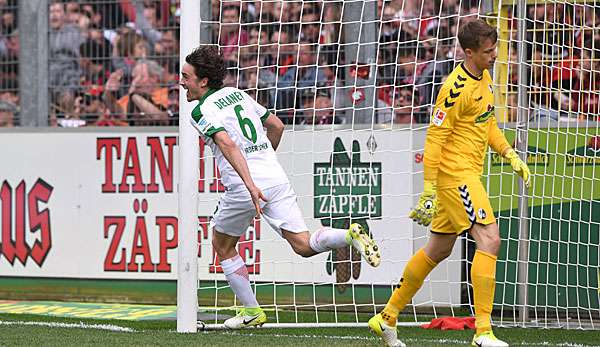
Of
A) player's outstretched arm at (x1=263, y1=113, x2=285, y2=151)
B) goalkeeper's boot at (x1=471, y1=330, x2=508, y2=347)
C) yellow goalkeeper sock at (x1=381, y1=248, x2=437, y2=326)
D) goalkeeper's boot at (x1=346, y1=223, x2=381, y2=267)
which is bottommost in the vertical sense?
goalkeeper's boot at (x1=471, y1=330, x2=508, y2=347)

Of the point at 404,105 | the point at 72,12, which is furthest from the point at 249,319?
the point at 72,12

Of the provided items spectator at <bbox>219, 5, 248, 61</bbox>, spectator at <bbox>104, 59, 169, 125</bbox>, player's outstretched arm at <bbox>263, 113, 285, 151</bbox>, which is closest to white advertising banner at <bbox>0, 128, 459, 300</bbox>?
spectator at <bbox>104, 59, 169, 125</bbox>

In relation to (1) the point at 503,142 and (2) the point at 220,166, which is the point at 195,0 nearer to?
(2) the point at 220,166

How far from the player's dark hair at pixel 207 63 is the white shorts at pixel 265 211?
2.54ft

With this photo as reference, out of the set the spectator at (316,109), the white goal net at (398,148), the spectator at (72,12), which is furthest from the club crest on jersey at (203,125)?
the spectator at (72,12)

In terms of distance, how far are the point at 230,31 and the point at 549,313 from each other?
12.1 ft

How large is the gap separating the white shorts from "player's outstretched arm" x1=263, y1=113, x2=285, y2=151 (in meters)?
0.45

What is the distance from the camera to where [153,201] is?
450 inches

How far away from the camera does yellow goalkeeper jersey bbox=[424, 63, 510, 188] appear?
7.49 m

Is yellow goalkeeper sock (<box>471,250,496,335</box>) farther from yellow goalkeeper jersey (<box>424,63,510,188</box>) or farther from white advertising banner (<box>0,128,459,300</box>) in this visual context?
A: white advertising banner (<box>0,128,459,300</box>)

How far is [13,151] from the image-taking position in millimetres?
11852

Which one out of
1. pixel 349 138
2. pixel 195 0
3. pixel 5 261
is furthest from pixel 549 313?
pixel 5 261

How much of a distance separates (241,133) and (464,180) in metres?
1.65

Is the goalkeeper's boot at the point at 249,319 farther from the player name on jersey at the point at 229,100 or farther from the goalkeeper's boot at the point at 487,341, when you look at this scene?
the goalkeeper's boot at the point at 487,341
